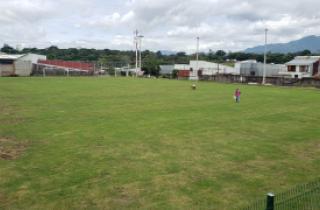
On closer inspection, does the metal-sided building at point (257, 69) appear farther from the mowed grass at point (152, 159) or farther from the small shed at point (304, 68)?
the mowed grass at point (152, 159)

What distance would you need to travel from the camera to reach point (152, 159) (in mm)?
10734

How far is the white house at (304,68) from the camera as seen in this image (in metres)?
69.4

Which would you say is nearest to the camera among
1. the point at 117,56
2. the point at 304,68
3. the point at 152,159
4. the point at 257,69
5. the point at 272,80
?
the point at 152,159

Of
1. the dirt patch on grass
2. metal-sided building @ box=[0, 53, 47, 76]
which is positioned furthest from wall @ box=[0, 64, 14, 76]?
the dirt patch on grass

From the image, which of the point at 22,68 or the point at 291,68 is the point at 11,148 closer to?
the point at 291,68

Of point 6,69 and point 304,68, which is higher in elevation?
point 304,68

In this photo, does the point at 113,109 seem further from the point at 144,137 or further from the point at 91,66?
the point at 91,66

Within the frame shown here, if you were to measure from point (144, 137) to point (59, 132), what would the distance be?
3.63 metres

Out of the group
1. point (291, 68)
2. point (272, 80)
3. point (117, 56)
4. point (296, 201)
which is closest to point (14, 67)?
point (272, 80)

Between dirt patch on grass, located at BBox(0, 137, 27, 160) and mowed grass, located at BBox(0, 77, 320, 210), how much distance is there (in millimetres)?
115

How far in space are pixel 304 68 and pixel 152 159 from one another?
66.9 meters

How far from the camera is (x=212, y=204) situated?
7.41 metres

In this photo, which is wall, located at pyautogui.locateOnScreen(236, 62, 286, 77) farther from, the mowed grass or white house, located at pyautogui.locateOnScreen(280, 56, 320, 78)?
the mowed grass

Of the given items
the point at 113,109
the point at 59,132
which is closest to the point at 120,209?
the point at 59,132
